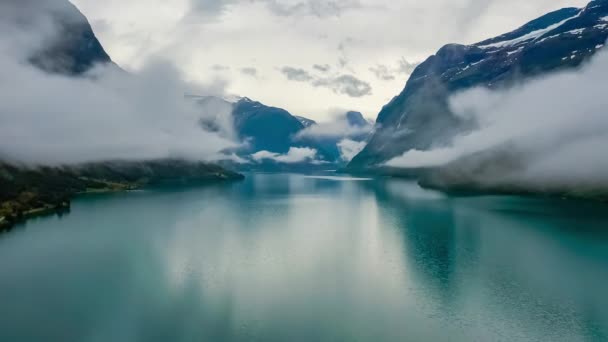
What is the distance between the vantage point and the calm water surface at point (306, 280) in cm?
3594

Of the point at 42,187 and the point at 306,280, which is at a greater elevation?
the point at 42,187

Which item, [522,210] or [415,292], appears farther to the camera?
[522,210]

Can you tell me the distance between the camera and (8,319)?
3766cm

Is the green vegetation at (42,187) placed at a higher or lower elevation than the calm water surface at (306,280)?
higher

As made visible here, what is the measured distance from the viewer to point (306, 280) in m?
50.4

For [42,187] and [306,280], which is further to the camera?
[42,187]

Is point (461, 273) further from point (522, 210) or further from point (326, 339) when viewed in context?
point (522, 210)

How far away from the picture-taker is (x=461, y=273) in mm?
52875

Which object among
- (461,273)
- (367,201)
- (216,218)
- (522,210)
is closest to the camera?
(461,273)

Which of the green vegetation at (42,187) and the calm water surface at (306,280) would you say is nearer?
the calm water surface at (306,280)

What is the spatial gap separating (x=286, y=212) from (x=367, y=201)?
40.8 meters

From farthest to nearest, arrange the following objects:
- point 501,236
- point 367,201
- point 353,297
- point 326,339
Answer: point 367,201, point 501,236, point 353,297, point 326,339

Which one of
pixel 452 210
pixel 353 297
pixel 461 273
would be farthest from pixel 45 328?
pixel 452 210

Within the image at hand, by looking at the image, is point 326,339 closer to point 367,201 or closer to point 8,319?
point 8,319
